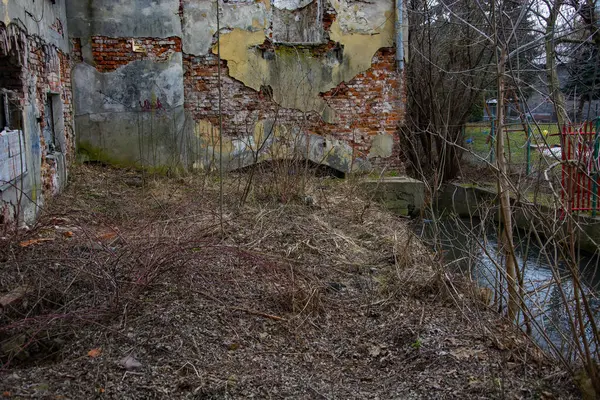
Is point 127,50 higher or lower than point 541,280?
higher

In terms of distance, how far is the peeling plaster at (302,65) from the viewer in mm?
9875

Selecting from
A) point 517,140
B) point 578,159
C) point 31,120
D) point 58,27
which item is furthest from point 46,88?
point 517,140

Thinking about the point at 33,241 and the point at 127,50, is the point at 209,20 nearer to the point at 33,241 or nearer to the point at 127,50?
the point at 127,50

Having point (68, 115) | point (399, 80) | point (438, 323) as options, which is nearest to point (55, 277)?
point (438, 323)

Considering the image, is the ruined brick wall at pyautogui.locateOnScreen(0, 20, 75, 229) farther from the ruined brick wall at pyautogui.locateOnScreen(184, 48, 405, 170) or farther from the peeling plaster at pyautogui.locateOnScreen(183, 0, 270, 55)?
the ruined brick wall at pyautogui.locateOnScreen(184, 48, 405, 170)

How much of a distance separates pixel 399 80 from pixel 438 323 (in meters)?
7.15

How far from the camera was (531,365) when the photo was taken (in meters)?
3.08

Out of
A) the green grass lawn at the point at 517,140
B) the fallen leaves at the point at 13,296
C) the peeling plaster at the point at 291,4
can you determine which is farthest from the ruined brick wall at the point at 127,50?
the fallen leaves at the point at 13,296

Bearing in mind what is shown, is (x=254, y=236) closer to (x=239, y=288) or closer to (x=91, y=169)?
(x=239, y=288)

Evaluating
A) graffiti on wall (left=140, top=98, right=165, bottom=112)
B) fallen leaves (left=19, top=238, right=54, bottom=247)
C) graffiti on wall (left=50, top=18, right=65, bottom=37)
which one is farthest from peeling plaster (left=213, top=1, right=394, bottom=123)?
fallen leaves (left=19, top=238, right=54, bottom=247)

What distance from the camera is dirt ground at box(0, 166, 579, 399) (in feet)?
9.70

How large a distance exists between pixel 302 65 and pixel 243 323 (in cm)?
710

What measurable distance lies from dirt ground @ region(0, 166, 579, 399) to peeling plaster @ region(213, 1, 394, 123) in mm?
4892

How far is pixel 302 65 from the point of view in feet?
32.9
